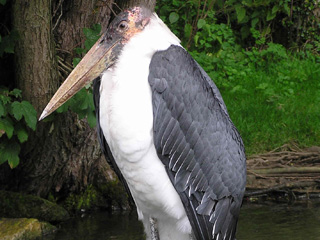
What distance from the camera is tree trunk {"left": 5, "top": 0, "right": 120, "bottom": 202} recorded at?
5249mm

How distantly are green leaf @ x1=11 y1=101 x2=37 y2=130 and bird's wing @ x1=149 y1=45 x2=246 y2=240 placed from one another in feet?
4.89

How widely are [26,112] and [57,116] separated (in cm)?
55

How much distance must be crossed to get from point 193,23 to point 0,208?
354cm

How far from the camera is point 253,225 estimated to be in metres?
5.68

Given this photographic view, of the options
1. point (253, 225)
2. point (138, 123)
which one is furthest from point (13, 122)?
point (253, 225)

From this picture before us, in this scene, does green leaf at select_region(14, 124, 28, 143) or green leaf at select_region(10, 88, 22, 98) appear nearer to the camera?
green leaf at select_region(10, 88, 22, 98)

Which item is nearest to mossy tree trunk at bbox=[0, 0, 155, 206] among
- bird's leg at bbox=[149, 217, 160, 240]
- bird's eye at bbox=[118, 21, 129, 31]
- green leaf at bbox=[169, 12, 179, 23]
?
bird's eye at bbox=[118, 21, 129, 31]

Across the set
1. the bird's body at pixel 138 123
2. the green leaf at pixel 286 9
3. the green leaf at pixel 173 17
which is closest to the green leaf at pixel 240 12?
the green leaf at pixel 286 9

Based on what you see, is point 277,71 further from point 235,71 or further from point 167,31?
Result: point 167,31

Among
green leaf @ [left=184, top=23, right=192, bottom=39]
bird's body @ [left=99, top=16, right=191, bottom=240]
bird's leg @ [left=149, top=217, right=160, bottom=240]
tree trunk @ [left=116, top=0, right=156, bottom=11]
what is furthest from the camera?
→ green leaf @ [left=184, top=23, right=192, bottom=39]

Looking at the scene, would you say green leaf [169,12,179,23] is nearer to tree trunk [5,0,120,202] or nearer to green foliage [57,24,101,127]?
tree trunk [5,0,120,202]

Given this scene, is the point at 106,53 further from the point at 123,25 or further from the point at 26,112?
the point at 26,112

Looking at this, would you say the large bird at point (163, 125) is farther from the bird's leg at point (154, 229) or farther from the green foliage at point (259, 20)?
the green foliage at point (259, 20)

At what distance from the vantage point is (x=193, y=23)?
8.42 m
